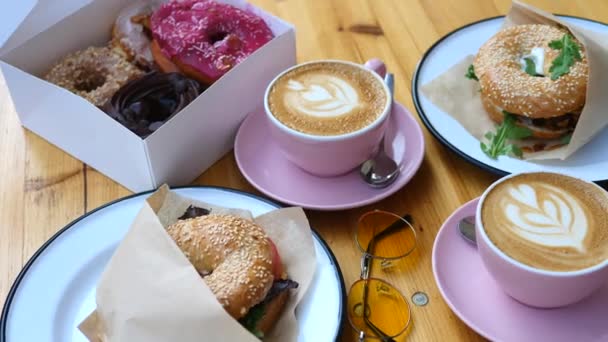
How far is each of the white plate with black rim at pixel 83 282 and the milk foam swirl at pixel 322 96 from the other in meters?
0.17

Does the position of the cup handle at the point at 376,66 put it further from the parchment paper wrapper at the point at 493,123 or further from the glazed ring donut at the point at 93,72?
the glazed ring donut at the point at 93,72

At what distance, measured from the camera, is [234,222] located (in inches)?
35.4

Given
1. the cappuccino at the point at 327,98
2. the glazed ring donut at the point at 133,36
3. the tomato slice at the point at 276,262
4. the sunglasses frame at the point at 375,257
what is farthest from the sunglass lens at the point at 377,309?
the glazed ring donut at the point at 133,36

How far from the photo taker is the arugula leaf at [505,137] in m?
1.08

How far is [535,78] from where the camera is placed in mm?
1112

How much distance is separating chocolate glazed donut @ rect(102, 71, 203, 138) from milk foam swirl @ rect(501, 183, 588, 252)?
0.52 metres

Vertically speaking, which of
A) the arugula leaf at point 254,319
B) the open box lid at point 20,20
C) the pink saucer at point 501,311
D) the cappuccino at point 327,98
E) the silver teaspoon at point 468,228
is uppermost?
the open box lid at point 20,20

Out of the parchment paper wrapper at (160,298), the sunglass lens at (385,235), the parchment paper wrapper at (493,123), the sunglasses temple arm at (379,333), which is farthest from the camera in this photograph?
the parchment paper wrapper at (493,123)

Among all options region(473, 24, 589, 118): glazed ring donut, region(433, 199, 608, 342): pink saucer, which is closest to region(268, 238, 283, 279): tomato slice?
region(433, 199, 608, 342): pink saucer

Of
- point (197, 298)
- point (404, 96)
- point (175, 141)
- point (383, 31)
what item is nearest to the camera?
point (197, 298)

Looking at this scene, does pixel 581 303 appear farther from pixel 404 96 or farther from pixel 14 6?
pixel 14 6

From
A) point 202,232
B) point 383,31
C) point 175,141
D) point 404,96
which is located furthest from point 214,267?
point 383,31

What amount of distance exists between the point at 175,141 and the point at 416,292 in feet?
1.34

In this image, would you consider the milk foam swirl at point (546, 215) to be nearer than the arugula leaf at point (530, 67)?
Yes
